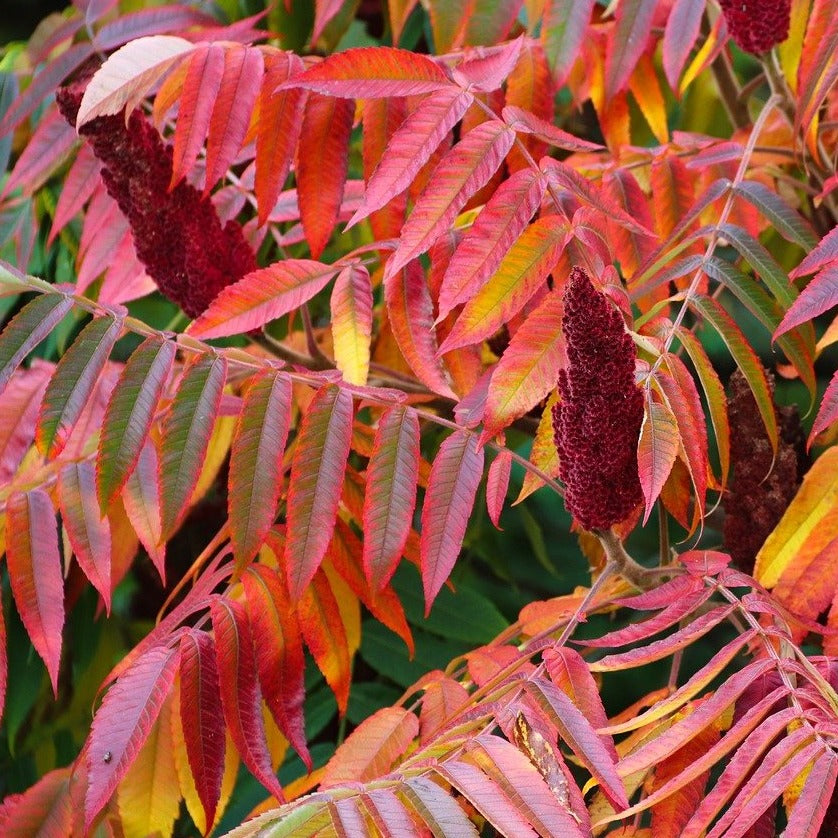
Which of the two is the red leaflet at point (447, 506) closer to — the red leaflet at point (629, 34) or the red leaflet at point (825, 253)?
the red leaflet at point (825, 253)

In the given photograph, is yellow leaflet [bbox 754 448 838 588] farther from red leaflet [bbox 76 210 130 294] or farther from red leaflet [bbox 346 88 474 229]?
red leaflet [bbox 76 210 130 294]

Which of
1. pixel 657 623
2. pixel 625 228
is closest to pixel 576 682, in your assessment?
pixel 657 623

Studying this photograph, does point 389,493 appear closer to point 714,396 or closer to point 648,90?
point 714,396

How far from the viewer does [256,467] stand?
88 cm

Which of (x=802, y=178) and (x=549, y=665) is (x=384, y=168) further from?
(x=802, y=178)

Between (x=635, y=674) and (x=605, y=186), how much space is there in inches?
32.9

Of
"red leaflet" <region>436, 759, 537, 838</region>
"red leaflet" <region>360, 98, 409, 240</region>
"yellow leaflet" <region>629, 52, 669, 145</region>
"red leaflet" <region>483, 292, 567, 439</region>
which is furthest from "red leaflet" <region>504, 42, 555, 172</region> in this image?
"red leaflet" <region>436, 759, 537, 838</region>

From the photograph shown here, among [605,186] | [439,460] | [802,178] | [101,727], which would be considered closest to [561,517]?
[802,178]

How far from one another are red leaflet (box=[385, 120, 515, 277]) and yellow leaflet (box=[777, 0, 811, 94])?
46cm

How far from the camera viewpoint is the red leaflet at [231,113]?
107 centimetres

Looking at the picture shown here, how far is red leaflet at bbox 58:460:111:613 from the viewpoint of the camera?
962 mm

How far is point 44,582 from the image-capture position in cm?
94

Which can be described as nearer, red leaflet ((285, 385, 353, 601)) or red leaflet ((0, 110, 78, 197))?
red leaflet ((285, 385, 353, 601))

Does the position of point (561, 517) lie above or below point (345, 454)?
below
